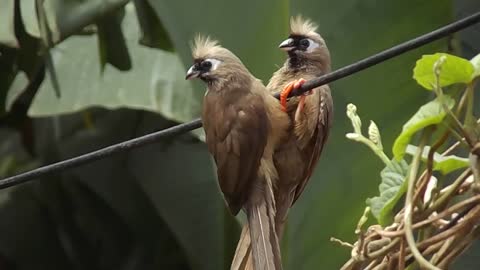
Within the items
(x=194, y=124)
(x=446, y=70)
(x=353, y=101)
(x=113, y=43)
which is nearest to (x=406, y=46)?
(x=446, y=70)

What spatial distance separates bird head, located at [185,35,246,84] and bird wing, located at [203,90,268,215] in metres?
0.05

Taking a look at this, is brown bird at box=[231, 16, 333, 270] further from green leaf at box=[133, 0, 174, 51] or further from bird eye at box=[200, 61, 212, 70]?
green leaf at box=[133, 0, 174, 51]

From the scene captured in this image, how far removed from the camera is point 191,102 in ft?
13.6

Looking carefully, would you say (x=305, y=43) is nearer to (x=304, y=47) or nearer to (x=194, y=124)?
(x=304, y=47)

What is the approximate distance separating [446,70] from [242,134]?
651 millimetres

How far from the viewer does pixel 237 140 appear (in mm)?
2285

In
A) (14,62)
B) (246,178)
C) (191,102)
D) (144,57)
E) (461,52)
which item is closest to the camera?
(246,178)

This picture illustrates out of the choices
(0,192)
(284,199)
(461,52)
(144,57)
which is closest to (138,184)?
(144,57)

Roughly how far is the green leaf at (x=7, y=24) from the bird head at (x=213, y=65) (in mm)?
1084

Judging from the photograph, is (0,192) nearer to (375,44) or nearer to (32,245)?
(32,245)

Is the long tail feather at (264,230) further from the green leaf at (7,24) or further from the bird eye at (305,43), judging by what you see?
the green leaf at (7,24)

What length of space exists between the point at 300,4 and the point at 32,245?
271 centimetres

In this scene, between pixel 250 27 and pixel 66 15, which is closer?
pixel 250 27

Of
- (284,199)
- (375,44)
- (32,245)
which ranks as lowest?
(32,245)
